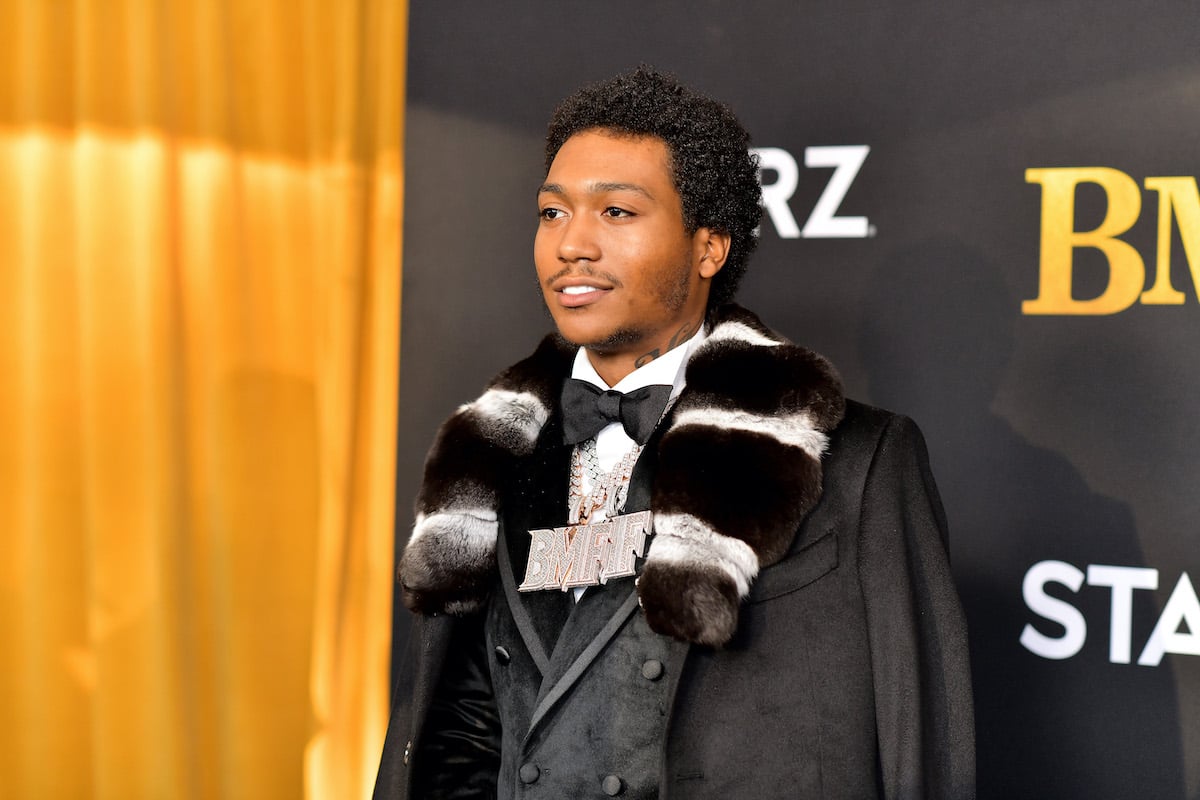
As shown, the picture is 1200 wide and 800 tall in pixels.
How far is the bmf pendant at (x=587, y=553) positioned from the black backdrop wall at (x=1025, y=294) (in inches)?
43.0

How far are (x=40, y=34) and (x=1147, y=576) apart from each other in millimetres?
2783

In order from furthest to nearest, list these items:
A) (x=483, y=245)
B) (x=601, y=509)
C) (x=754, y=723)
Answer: (x=483, y=245), (x=601, y=509), (x=754, y=723)

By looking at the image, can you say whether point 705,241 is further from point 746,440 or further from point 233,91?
point 233,91

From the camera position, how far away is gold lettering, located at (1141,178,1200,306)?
7.96ft

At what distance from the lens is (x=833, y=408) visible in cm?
166

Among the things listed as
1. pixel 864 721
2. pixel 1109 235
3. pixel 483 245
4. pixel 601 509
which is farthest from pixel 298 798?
pixel 1109 235

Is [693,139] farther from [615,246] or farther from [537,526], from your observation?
[537,526]

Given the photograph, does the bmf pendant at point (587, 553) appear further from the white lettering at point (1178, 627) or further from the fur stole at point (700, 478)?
the white lettering at point (1178, 627)

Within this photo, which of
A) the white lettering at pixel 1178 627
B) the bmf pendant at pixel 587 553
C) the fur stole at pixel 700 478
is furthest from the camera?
the white lettering at pixel 1178 627

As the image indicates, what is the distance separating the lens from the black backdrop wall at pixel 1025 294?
2428 millimetres

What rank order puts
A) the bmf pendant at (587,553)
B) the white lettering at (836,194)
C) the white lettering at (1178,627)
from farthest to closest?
the white lettering at (836,194)
the white lettering at (1178,627)
the bmf pendant at (587,553)

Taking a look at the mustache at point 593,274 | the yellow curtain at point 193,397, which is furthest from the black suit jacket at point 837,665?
the yellow curtain at point 193,397

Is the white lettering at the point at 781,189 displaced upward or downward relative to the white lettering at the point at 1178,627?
upward

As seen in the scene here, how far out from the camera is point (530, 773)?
1.66 m
